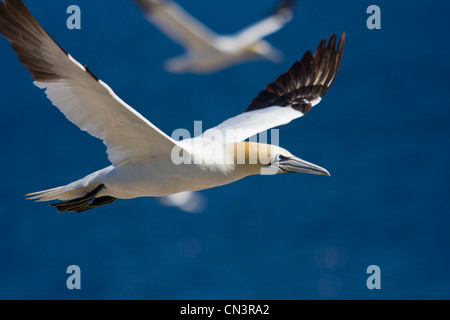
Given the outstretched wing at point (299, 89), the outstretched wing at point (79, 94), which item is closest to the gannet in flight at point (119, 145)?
the outstretched wing at point (79, 94)

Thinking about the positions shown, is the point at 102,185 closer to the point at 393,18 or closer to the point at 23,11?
the point at 23,11

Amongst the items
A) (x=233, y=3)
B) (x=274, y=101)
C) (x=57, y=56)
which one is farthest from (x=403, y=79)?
(x=57, y=56)

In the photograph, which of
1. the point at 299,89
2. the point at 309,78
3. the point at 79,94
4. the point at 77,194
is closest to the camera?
the point at 79,94

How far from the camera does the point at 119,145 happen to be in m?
6.86

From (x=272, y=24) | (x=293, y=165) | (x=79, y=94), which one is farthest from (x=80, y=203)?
(x=272, y=24)

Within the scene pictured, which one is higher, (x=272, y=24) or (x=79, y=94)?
(x=272, y=24)

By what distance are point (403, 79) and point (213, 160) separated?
55.0ft

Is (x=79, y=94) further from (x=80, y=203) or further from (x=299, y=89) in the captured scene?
(x=299, y=89)

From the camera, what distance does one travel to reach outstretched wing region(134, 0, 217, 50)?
1225 centimetres

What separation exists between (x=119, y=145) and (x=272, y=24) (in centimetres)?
799

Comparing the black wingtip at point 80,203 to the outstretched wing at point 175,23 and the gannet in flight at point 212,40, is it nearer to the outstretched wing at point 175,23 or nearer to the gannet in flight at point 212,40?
the outstretched wing at point 175,23

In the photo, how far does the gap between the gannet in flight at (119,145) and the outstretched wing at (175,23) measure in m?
5.04

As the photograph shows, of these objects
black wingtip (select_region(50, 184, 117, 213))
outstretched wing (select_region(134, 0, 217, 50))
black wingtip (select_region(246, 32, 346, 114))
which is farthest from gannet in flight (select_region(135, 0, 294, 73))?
black wingtip (select_region(50, 184, 117, 213))

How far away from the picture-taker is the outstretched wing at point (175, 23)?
12.2 metres
